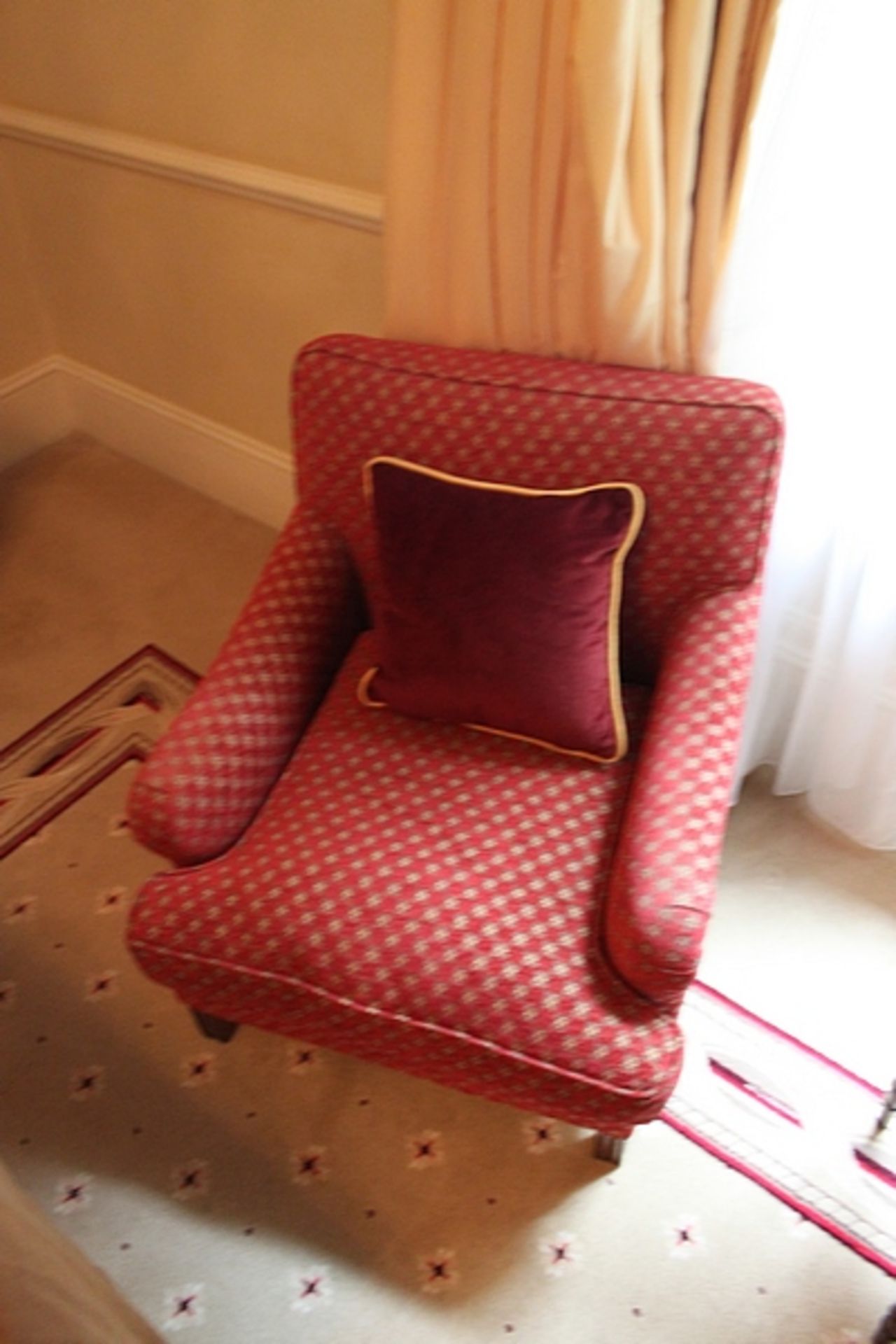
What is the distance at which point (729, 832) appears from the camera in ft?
5.73

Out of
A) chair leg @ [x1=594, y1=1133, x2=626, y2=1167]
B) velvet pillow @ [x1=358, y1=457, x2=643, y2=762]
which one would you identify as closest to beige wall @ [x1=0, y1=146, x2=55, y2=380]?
velvet pillow @ [x1=358, y1=457, x2=643, y2=762]

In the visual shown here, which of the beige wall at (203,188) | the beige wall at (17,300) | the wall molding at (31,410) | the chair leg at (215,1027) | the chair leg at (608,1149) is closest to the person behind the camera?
the chair leg at (608,1149)

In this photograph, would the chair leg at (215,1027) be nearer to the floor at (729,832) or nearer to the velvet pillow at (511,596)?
the floor at (729,832)

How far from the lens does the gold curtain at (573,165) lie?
1.14 meters

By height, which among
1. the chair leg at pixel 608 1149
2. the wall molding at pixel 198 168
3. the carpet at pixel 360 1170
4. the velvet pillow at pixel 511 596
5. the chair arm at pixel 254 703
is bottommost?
the carpet at pixel 360 1170

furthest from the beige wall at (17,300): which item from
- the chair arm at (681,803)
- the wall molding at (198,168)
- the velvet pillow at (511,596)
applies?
the chair arm at (681,803)

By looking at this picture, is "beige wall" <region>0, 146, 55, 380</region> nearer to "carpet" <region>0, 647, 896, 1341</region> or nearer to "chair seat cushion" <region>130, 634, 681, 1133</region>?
"carpet" <region>0, 647, 896, 1341</region>

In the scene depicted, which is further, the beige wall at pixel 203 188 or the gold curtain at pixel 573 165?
the beige wall at pixel 203 188

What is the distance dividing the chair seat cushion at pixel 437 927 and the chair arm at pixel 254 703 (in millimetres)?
45

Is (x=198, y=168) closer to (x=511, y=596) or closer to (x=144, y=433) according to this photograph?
(x=144, y=433)

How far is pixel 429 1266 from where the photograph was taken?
1288 millimetres

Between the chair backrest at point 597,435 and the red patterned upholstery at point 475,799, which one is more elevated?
the chair backrest at point 597,435

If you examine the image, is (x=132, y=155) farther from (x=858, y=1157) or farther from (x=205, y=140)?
(x=858, y=1157)

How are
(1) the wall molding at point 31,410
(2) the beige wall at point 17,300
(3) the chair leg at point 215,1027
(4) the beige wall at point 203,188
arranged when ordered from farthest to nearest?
1. (1) the wall molding at point 31,410
2. (2) the beige wall at point 17,300
3. (4) the beige wall at point 203,188
4. (3) the chair leg at point 215,1027
